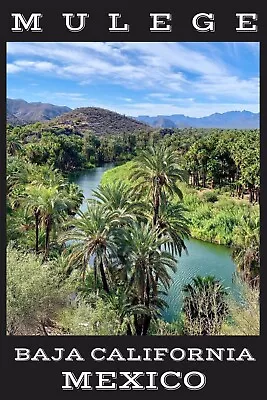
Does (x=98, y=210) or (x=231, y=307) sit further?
(x=98, y=210)

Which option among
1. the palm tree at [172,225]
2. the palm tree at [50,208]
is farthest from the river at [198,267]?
→ the palm tree at [172,225]

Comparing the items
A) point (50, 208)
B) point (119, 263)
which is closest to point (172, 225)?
point (119, 263)

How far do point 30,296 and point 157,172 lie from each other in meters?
9.50

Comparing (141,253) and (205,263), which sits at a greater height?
(141,253)

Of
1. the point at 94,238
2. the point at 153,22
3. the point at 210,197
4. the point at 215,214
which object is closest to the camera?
the point at 153,22

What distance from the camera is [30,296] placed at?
17.0 metres

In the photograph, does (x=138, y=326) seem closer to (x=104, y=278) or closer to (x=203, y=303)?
(x=104, y=278)

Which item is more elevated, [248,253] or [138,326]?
[248,253]

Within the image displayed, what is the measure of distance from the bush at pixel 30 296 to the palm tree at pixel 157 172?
22.8ft

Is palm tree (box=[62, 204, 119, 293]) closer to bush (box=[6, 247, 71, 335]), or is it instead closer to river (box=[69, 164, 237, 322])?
bush (box=[6, 247, 71, 335])

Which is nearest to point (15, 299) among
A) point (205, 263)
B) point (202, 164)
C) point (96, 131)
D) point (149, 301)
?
point (149, 301)

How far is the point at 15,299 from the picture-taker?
1645cm

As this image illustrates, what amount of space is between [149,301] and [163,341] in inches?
401

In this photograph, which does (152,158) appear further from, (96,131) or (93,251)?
(96,131)
